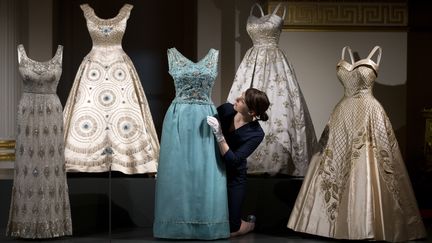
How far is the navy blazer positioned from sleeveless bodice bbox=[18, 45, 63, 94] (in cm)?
109

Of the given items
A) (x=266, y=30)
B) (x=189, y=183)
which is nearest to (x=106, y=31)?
(x=266, y=30)

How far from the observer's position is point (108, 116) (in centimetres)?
533

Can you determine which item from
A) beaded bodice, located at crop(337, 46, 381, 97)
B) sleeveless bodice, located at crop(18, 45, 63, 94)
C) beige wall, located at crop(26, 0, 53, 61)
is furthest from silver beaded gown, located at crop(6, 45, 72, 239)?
beige wall, located at crop(26, 0, 53, 61)

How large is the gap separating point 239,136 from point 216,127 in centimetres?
27

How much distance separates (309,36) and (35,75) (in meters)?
2.49

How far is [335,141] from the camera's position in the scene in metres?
5.00

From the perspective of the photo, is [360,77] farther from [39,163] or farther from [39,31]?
[39,31]

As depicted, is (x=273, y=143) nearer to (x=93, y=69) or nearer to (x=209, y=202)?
(x=209, y=202)

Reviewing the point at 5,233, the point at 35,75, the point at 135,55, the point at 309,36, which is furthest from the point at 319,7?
the point at 5,233

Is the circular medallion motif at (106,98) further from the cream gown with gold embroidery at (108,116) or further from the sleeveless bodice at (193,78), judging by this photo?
the sleeveless bodice at (193,78)

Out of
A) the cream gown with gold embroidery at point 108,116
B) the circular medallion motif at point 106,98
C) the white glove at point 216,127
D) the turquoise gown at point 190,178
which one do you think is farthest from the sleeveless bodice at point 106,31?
the white glove at point 216,127

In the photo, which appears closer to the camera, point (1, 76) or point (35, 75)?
point (35, 75)

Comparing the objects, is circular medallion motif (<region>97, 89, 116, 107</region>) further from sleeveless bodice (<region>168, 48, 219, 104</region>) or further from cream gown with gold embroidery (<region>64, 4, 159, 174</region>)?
sleeveless bodice (<region>168, 48, 219, 104</region>)

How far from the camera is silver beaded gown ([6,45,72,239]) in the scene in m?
4.65
